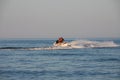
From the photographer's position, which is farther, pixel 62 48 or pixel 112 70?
pixel 62 48

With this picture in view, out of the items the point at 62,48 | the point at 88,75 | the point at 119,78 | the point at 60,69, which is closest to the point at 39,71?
the point at 60,69

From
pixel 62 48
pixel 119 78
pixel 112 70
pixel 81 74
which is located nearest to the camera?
pixel 119 78

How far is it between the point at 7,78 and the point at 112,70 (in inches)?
309

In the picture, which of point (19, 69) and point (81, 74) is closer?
point (81, 74)

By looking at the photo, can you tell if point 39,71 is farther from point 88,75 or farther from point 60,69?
point 88,75

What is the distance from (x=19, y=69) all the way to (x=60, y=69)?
305cm

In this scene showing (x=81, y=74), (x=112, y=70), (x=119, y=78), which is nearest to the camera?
(x=119, y=78)

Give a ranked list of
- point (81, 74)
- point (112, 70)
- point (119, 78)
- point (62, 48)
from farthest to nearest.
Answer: point (62, 48)
point (112, 70)
point (81, 74)
point (119, 78)

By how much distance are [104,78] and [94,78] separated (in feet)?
2.05

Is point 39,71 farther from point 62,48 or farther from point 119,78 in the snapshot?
point 62,48

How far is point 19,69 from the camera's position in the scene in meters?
32.2

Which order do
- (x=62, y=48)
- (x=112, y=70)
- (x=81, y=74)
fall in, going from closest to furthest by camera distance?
(x=81, y=74), (x=112, y=70), (x=62, y=48)

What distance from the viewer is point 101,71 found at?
99.8 ft

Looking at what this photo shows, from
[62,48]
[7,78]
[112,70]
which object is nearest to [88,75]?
[112,70]
